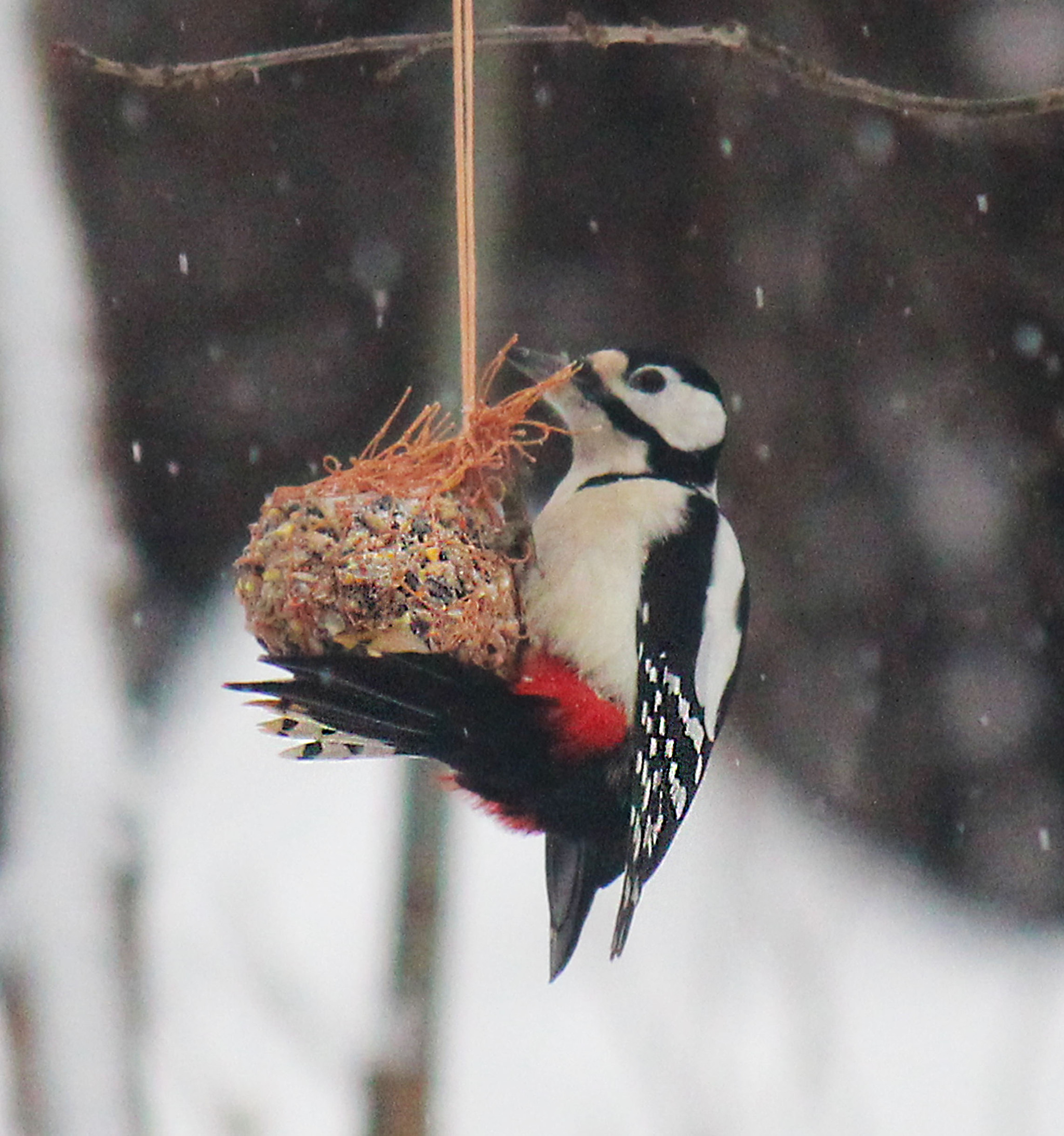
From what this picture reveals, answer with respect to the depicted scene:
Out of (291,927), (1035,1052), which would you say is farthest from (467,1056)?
(1035,1052)

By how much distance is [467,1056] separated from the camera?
5.09 meters

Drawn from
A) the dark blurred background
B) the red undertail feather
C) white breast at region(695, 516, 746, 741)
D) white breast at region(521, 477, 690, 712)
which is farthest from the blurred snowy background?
the red undertail feather

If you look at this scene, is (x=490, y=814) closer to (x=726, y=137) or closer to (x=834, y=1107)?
(x=834, y=1107)

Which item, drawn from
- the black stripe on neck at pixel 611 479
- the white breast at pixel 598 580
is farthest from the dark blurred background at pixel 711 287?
the white breast at pixel 598 580

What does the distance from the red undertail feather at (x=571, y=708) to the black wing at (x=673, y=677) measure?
0.04 meters

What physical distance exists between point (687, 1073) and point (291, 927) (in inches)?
77.5

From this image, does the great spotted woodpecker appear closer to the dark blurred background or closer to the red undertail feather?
the red undertail feather

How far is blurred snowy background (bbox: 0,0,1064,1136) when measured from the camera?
4.07 meters

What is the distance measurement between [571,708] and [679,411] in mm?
519

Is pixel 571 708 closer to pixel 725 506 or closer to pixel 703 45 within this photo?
pixel 703 45

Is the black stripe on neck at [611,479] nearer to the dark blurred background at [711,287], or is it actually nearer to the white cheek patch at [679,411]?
the white cheek patch at [679,411]

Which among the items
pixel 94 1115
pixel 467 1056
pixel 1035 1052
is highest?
pixel 94 1115

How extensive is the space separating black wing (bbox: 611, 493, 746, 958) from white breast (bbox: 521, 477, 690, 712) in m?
0.03

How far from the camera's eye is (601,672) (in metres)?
2.00
